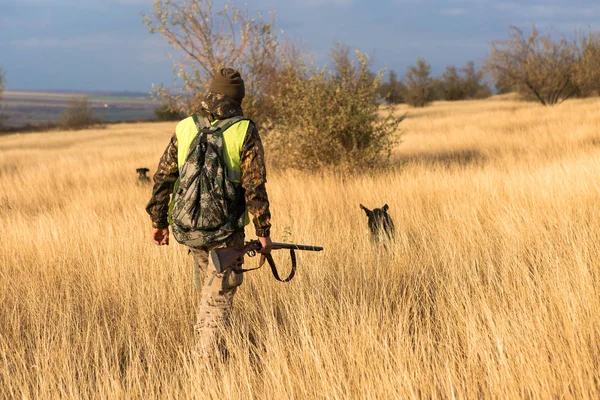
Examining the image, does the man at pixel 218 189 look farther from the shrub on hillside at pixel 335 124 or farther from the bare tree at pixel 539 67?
the bare tree at pixel 539 67

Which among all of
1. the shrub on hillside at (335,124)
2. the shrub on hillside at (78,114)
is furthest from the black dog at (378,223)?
the shrub on hillside at (78,114)

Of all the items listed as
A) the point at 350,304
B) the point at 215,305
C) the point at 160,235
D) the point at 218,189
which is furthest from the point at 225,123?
the point at 350,304

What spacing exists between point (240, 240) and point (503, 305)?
5.35 feet

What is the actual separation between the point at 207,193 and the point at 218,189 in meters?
0.06

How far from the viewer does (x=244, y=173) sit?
3.05 metres

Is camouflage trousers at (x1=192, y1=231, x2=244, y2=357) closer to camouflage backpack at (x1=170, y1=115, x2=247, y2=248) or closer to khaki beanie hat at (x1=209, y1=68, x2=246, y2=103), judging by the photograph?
camouflage backpack at (x1=170, y1=115, x2=247, y2=248)

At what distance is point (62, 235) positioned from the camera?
602cm

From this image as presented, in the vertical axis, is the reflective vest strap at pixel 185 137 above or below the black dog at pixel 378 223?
above

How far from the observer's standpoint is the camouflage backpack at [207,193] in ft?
9.84

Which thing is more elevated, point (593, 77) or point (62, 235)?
point (593, 77)

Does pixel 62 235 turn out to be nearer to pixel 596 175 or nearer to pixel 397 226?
pixel 397 226

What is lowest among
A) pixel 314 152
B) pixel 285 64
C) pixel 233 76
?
pixel 314 152

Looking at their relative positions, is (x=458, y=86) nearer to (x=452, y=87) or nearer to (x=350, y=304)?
(x=452, y=87)

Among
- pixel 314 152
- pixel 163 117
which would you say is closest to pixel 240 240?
pixel 314 152
